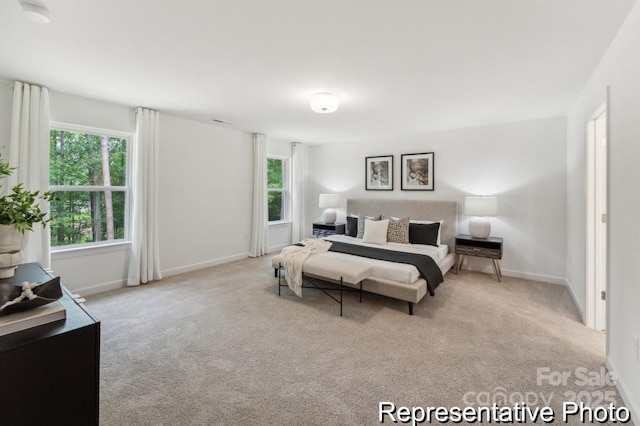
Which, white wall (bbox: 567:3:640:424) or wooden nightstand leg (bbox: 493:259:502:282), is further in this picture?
wooden nightstand leg (bbox: 493:259:502:282)

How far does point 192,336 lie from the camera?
260 cm

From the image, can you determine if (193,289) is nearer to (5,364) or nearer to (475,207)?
(5,364)

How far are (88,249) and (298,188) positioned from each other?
4.03 m

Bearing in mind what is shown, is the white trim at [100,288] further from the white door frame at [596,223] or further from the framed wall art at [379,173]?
the white door frame at [596,223]

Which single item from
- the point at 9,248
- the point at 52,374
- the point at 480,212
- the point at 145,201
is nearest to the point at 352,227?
the point at 480,212

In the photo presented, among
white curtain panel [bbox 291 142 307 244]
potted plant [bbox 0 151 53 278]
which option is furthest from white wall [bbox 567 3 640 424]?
white curtain panel [bbox 291 142 307 244]

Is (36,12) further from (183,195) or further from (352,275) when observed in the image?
(352,275)

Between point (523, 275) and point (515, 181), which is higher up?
point (515, 181)

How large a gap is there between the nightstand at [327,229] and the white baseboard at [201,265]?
5.06ft

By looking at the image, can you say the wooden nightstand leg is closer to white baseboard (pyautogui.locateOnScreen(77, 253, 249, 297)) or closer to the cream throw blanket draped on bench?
the cream throw blanket draped on bench

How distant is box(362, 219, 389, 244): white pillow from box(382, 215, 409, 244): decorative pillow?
9 centimetres

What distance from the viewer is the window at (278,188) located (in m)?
6.33

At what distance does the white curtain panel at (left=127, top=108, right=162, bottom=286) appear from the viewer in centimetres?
392

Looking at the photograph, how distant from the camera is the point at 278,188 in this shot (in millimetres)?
6484
